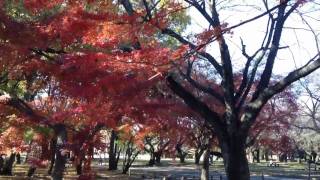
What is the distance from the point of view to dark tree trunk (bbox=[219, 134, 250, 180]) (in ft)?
33.3

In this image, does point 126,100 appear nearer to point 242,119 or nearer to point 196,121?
point 242,119

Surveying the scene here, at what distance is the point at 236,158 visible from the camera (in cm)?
1021

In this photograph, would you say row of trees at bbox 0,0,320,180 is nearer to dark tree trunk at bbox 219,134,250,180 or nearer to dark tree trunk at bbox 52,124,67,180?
dark tree trunk at bbox 219,134,250,180

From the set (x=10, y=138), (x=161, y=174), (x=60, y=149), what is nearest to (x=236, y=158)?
(x=60, y=149)

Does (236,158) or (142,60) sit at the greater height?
(142,60)

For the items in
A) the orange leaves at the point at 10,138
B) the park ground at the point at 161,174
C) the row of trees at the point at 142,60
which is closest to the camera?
the row of trees at the point at 142,60

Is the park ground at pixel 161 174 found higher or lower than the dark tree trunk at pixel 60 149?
lower

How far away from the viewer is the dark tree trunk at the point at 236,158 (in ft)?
33.3

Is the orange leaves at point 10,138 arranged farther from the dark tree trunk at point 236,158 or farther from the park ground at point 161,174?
the dark tree trunk at point 236,158

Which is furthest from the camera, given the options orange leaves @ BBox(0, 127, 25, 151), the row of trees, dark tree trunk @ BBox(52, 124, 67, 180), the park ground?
the park ground

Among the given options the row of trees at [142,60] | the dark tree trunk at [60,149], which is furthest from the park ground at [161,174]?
the row of trees at [142,60]

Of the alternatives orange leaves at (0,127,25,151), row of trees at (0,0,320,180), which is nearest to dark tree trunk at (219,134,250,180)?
row of trees at (0,0,320,180)

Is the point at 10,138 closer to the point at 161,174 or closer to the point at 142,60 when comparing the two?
the point at 142,60

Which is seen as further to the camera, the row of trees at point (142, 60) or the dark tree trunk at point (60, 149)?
the dark tree trunk at point (60, 149)
